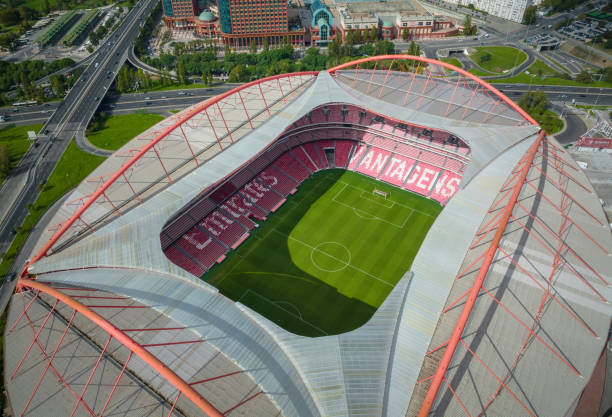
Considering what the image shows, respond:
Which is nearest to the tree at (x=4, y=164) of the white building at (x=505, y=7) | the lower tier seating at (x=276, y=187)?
the lower tier seating at (x=276, y=187)

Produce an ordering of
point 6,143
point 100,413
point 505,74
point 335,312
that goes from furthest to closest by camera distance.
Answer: point 505,74 < point 6,143 < point 335,312 < point 100,413

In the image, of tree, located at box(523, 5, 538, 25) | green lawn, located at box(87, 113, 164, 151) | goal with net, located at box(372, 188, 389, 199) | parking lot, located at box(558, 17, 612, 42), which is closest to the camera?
goal with net, located at box(372, 188, 389, 199)

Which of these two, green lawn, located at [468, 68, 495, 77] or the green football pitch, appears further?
green lawn, located at [468, 68, 495, 77]

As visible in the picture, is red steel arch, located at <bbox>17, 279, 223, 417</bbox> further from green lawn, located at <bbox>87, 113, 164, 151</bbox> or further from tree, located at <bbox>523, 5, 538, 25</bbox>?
tree, located at <bbox>523, 5, 538, 25</bbox>

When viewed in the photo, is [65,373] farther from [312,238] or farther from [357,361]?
[312,238]

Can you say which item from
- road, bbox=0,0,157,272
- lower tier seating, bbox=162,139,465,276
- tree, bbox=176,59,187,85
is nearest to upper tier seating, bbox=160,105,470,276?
lower tier seating, bbox=162,139,465,276

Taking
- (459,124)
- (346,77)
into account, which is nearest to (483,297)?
(459,124)
